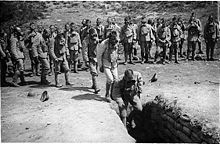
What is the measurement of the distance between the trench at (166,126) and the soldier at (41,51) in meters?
3.50

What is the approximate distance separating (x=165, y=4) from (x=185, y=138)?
2069 cm

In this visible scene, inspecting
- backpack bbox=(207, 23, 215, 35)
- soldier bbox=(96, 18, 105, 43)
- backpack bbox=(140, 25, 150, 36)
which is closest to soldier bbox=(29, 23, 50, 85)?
soldier bbox=(96, 18, 105, 43)

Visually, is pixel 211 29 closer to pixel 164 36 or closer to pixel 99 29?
pixel 164 36

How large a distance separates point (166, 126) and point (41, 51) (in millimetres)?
4956

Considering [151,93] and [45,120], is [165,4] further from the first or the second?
[45,120]

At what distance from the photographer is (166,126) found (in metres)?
6.84

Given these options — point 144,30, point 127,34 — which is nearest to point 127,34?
point 127,34

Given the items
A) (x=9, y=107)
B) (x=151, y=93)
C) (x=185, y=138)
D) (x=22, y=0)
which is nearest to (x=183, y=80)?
(x=151, y=93)

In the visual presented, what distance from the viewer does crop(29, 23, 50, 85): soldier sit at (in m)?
8.84

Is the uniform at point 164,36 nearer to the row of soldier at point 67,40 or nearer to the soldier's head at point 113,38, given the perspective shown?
the row of soldier at point 67,40

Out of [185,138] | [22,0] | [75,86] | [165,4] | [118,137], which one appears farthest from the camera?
[22,0]

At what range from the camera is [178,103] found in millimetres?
6527

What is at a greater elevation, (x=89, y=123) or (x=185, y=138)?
(x=89, y=123)

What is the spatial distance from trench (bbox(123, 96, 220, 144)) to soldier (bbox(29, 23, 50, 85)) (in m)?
3.50
